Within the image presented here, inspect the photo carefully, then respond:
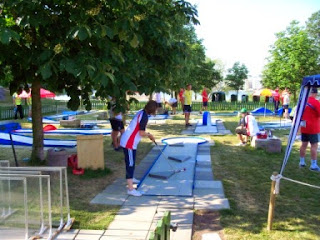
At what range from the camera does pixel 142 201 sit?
5.57 metres

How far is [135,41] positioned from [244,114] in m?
6.30

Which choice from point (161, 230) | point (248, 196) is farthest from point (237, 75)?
point (161, 230)

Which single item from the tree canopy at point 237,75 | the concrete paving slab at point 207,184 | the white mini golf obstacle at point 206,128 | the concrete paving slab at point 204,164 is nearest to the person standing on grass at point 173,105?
the white mini golf obstacle at point 206,128

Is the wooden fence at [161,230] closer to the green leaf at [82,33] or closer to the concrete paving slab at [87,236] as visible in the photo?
the concrete paving slab at [87,236]

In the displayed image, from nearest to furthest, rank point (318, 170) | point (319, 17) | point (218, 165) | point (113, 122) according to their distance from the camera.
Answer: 1. point (318, 170)
2. point (218, 165)
3. point (113, 122)
4. point (319, 17)

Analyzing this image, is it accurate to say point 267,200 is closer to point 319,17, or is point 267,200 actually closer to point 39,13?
point 39,13

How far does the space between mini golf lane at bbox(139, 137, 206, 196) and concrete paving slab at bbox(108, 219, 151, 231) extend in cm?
123

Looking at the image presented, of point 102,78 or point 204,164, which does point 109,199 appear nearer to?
point 102,78

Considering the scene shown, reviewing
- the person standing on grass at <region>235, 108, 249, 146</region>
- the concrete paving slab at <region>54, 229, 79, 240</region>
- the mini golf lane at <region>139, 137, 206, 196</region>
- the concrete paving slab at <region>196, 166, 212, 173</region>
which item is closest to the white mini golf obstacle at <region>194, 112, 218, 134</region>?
the person standing on grass at <region>235, 108, 249, 146</region>

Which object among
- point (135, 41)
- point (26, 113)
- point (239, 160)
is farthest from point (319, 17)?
point (135, 41)

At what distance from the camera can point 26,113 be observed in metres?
23.6

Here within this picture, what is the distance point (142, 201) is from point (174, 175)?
1.70 meters

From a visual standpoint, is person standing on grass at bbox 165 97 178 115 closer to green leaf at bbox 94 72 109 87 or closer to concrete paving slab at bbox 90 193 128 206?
concrete paving slab at bbox 90 193 128 206

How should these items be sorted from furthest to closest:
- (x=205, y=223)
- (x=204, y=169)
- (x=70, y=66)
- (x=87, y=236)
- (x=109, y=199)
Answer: (x=204, y=169) < (x=109, y=199) < (x=205, y=223) < (x=70, y=66) < (x=87, y=236)
